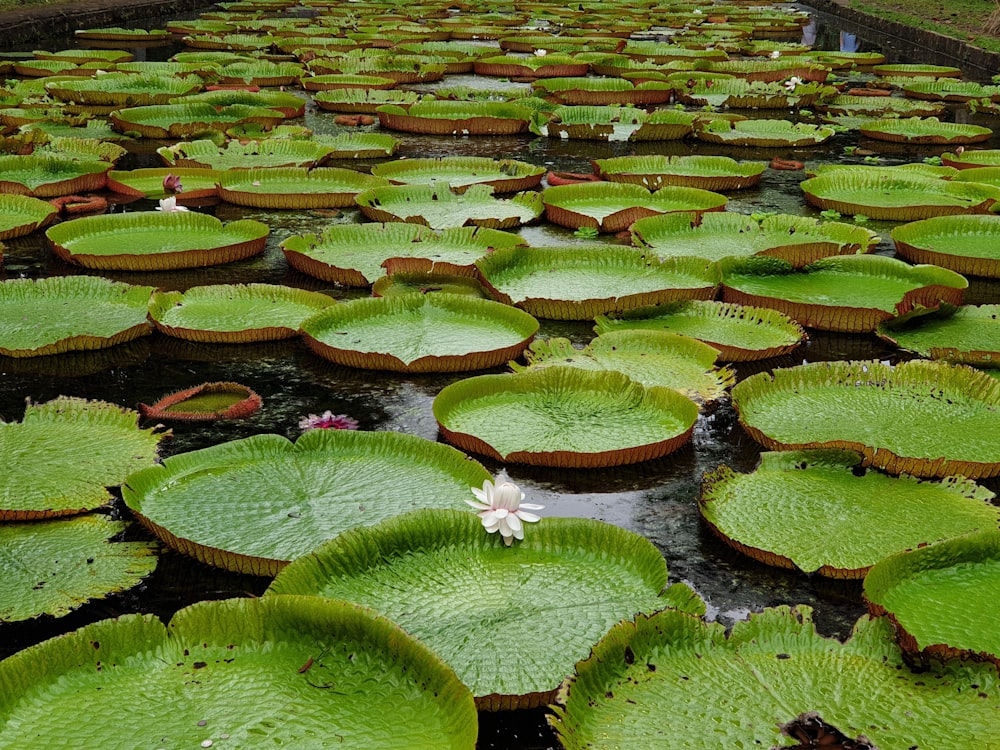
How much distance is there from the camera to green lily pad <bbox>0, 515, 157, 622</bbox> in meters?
2.00

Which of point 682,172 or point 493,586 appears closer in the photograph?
point 493,586

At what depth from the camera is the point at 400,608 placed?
192 centimetres

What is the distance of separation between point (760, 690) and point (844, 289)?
256 cm

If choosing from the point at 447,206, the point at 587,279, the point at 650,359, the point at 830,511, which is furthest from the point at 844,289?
the point at 447,206

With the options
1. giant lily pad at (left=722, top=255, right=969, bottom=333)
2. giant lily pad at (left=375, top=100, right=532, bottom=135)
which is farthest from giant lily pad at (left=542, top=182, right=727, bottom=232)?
giant lily pad at (left=375, top=100, right=532, bottom=135)

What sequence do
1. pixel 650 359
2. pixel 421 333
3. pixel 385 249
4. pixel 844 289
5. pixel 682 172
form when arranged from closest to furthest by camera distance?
1. pixel 650 359
2. pixel 421 333
3. pixel 844 289
4. pixel 385 249
5. pixel 682 172

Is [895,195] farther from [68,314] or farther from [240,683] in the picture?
[240,683]

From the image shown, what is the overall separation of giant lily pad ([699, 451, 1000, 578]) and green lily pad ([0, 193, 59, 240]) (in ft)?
11.7

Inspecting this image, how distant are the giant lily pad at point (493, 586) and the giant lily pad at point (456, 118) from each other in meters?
5.69

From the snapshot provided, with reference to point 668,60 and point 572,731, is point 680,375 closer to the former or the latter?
point 572,731

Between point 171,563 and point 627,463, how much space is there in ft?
3.88

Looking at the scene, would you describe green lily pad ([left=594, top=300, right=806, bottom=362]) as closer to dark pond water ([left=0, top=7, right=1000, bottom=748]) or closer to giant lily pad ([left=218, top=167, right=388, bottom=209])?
dark pond water ([left=0, top=7, right=1000, bottom=748])

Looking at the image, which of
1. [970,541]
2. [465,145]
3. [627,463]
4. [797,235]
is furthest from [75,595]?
[465,145]

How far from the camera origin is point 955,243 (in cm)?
458
